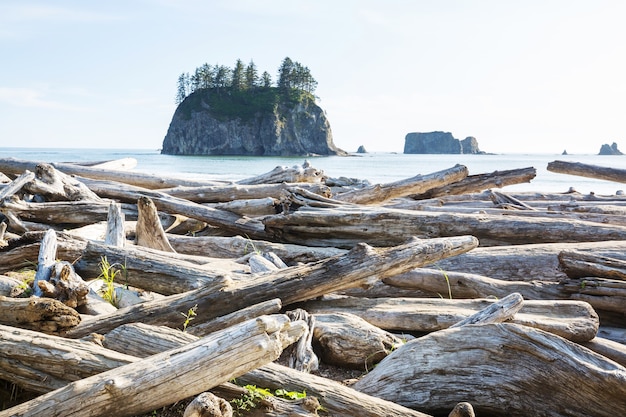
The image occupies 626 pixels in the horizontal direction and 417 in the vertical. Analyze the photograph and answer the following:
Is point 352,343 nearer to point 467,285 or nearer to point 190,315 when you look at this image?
point 190,315

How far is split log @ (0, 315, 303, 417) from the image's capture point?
92.2 inches

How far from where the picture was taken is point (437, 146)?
13862 cm

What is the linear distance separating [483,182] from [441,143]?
436ft

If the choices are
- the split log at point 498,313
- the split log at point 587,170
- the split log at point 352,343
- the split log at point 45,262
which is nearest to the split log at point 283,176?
the split log at point 587,170

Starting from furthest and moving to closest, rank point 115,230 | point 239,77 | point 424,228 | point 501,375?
point 239,77
point 424,228
point 115,230
point 501,375

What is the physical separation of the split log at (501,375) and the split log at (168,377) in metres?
0.98

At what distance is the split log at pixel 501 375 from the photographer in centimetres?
274

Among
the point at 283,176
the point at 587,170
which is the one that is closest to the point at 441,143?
the point at 283,176

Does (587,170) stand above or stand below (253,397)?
above

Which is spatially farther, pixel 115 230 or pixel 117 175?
pixel 117 175

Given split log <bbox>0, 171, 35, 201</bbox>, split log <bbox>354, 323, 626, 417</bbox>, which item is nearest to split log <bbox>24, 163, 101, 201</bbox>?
split log <bbox>0, 171, 35, 201</bbox>

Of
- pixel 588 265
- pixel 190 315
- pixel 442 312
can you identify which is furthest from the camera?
pixel 588 265

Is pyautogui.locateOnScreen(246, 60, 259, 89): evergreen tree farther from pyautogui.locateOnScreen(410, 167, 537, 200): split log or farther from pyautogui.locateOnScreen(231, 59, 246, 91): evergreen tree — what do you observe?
pyautogui.locateOnScreen(410, 167, 537, 200): split log

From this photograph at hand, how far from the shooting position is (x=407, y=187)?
30.0 ft
